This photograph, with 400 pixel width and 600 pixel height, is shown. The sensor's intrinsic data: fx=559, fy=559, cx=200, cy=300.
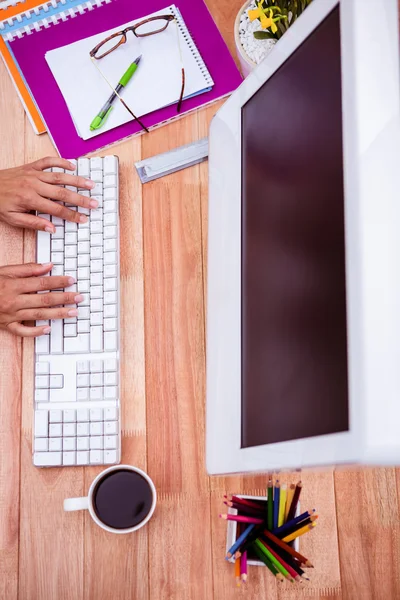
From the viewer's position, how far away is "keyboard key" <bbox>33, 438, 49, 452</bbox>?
806mm

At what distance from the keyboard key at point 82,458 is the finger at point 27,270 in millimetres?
278

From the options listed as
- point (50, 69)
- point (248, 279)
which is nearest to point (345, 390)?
point (248, 279)

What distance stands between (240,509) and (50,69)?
2.52 ft

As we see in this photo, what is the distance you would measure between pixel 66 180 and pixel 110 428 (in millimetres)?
386

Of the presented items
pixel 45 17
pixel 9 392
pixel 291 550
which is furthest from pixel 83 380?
pixel 45 17

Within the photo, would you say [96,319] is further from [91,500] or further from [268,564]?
[268,564]

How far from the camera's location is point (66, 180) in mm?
872

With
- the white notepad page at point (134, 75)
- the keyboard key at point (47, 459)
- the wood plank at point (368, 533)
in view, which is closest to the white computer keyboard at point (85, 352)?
the keyboard key at point (47, 459)

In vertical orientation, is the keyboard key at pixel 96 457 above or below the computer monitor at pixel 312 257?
below

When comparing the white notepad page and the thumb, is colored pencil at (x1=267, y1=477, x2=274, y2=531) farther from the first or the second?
the white notepad page

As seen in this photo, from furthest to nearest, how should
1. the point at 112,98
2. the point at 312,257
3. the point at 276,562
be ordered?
the point at 112,98
the point at 276,562
the point at 312,257

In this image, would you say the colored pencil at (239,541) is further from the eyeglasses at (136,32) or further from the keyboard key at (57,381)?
the eyeglasses at (136,32)

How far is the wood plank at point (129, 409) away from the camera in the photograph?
799mm

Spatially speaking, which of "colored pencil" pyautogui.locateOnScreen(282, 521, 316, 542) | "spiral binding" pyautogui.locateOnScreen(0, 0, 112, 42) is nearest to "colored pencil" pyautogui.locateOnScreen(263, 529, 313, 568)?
"colored pencil" pyautogui.locateOnScreen(282, 521, 316, 542)
